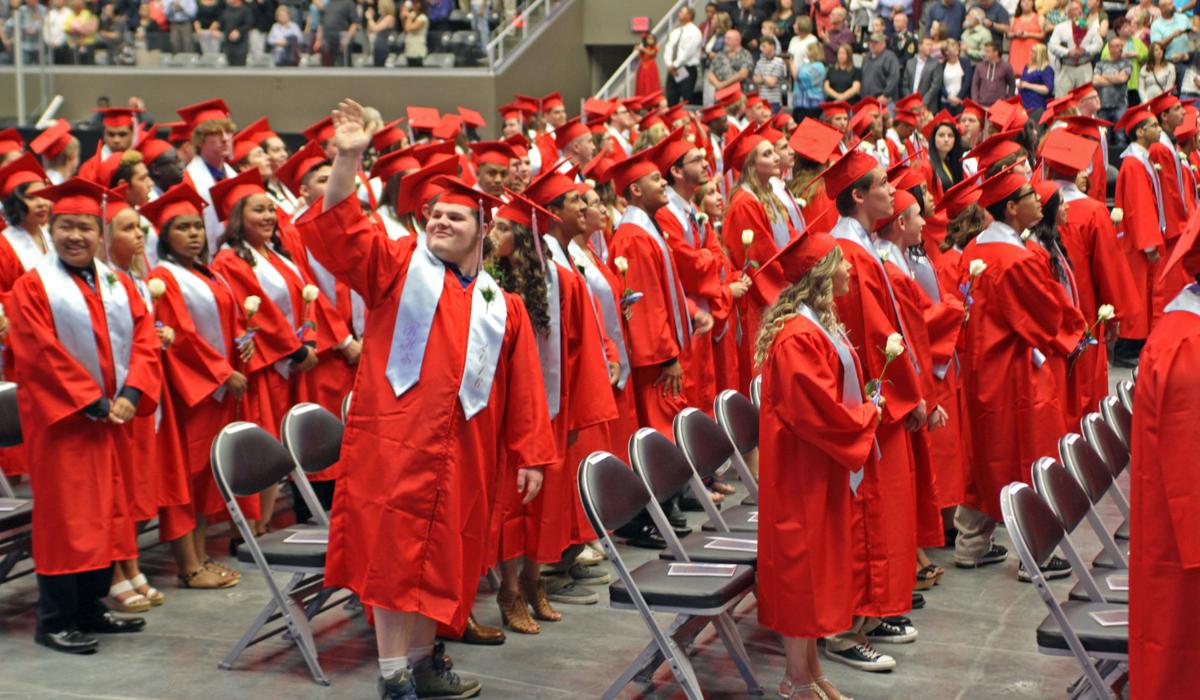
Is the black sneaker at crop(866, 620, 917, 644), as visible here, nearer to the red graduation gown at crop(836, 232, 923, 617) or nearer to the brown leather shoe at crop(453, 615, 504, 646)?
the red graduation gown at crop(836, 232, 923, 617)

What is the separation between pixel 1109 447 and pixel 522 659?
2543mm

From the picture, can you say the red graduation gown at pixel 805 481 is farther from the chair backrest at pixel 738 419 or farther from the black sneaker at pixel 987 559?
the black sneaker at pixel 987 559

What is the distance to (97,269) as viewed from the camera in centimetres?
570

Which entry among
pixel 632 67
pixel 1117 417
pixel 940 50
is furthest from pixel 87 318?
pixel 632 67

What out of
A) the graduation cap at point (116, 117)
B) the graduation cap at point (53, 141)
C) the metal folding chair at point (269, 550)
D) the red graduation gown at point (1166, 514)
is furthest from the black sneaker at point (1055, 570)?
the graduation cap at point (116, 117)

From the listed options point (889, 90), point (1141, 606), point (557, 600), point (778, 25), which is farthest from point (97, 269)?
point (778, 25)

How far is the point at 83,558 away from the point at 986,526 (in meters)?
4.07

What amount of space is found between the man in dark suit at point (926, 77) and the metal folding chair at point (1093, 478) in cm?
1182

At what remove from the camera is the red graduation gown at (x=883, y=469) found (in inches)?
201

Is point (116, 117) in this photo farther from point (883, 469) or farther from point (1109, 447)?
point (1109, 447)

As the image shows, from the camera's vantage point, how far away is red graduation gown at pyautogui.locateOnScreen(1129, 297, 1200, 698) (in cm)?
360

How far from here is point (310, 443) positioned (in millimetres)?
5816

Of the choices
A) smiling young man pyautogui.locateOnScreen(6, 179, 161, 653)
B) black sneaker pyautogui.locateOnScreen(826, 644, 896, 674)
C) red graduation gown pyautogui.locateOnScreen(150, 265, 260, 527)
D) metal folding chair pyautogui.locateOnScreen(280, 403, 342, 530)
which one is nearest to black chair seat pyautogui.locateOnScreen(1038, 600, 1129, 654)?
black sneaker pyautogui.locateOnScreen(826, 644, 896, 674)

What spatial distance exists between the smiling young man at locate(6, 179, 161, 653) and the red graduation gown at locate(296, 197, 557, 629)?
4.27 ft
